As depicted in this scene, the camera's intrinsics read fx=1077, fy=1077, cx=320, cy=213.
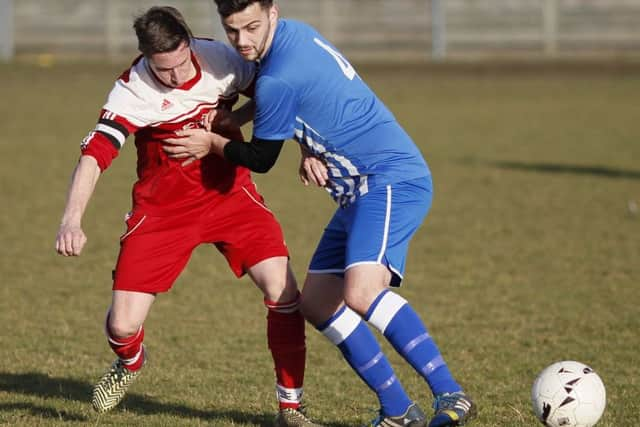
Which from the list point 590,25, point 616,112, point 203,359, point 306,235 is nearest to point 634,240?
point 306,235

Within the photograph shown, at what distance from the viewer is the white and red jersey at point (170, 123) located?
16.4 feet

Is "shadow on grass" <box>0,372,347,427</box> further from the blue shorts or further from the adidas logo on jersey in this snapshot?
the adidas logo on jersey

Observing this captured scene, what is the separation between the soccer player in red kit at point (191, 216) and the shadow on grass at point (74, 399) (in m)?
0.18

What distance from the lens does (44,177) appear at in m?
14.6

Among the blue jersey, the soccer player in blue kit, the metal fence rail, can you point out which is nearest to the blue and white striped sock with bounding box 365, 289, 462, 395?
the soccer player in blue kit

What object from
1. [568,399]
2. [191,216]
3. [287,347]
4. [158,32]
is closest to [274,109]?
[158,32]

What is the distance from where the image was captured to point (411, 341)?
4707mm

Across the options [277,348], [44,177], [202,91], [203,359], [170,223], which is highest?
[202,91]

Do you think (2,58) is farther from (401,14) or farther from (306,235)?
(306,235)

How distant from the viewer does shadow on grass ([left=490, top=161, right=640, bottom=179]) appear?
14.8 m

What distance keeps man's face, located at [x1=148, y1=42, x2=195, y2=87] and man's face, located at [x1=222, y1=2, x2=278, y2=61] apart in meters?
0.33

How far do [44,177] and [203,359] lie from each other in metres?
8.58

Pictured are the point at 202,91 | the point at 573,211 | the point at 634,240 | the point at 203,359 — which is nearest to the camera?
the point at 202,91

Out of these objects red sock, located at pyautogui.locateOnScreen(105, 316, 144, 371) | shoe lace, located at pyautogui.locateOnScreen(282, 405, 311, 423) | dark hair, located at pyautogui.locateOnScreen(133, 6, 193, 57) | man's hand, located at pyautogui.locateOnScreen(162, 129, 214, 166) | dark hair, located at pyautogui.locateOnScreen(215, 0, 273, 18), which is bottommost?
shoe lace, located at pyautogui.locateOnScreen(282, 405, 311, 423)
